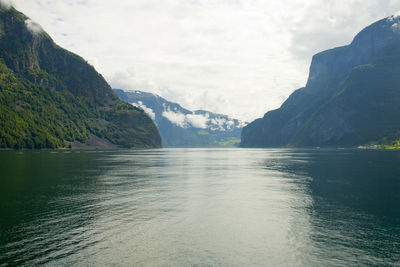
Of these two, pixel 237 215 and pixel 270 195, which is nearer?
pixel 237 215

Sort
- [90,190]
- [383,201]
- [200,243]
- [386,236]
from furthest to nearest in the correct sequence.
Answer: [90,190]
[383,201]
[386,236]
[200,243]

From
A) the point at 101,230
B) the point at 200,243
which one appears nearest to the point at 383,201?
the point at 200,243

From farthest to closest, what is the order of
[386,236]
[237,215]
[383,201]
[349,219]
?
[383,201], [237,215], [349,219], [386,236]

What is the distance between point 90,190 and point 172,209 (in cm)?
2335

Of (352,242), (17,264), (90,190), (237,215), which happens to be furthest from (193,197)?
(17,264)

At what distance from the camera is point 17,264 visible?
23.9m

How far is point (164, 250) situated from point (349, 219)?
25747 mm

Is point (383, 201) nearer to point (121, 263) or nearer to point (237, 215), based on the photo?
point (237, 215)

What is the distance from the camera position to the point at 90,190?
60406mm

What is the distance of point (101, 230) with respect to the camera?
33812 mm

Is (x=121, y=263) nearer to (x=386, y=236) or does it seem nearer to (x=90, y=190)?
(x=386, y=236)

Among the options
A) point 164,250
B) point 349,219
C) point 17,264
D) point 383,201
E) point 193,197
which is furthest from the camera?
point 193,197

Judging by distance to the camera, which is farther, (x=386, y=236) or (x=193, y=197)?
(x=193, y=197)

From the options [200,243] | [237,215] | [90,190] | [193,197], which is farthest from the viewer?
[90,190]
